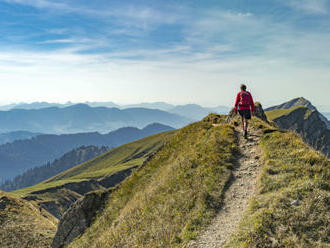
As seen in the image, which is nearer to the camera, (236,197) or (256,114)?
(236,197)

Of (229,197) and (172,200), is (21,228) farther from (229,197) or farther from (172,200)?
(229,197)

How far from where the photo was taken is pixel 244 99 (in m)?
21.7

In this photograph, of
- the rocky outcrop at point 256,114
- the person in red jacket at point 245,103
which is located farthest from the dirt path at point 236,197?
the rocky outcrop at point 256,114

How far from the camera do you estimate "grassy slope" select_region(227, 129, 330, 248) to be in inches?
423

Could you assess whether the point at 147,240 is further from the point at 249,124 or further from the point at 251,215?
the point at 249,124

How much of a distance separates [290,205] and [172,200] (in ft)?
22.1

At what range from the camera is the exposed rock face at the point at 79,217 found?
78.8 ft

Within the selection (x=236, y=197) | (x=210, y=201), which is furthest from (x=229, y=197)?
(x=210, y=201)

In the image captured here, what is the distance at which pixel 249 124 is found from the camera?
82.0ft

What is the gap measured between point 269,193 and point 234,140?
25.9 ft

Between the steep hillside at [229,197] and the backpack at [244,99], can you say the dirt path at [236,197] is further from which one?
the backpack at [244,99]

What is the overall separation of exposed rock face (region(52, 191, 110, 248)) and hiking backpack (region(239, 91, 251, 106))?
15.5 meters

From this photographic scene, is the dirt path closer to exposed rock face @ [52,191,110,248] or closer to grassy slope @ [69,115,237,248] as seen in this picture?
grassy slope @ [69,115,237,248]

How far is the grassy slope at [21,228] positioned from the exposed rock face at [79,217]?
664 cm
